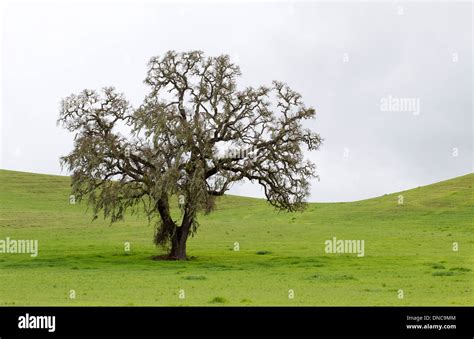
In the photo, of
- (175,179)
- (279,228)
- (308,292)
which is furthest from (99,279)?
(279,228)

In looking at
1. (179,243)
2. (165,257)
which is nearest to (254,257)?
(179,243)

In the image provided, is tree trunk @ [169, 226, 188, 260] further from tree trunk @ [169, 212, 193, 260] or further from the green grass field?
the green grass field

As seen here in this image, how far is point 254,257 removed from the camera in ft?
165

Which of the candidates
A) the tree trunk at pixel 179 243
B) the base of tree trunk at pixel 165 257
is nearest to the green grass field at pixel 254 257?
the base of tree trunk at pixel 165 257

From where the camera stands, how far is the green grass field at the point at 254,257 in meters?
31.7

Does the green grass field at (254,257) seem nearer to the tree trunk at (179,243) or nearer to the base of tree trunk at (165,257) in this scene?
the base of tree trunk at (165,257)

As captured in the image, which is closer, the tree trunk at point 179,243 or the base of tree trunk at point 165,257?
the tree trunk at point 179,243

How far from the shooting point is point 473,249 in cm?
5584

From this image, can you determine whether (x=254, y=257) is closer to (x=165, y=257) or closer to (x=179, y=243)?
(x=179, y=243)

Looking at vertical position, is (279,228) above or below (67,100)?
below
